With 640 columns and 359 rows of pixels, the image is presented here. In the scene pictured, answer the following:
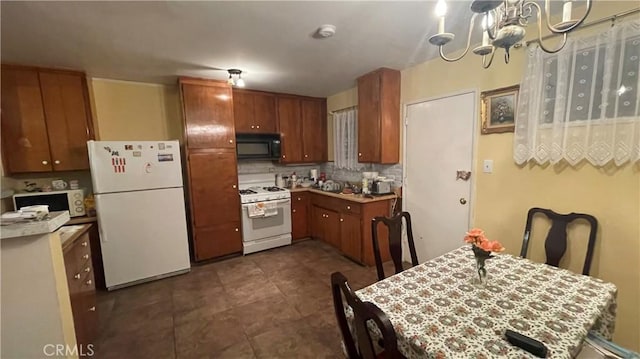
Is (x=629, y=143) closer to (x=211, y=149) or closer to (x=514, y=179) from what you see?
(x=514, y=179)

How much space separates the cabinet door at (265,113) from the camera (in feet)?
12.8

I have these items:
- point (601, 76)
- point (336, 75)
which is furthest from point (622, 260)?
point (336, 75)

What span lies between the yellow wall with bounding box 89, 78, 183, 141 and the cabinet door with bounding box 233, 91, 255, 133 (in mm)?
767

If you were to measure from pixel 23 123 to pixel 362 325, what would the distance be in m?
3.75

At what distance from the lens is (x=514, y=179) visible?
2.16 meters

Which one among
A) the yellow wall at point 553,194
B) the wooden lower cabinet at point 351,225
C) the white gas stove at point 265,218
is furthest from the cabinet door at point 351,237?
the yellow wall at point 553,194

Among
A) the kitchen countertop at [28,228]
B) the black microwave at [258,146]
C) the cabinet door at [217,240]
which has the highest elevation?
the black microwave at [258,146]

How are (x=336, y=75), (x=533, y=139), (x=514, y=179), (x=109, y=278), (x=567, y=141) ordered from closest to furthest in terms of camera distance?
1. (x=567, y=141)
2. (x=533, y=139)
3. (x=514, y=179)
4. (x=109, y=278)
5. (x=336, y=75)

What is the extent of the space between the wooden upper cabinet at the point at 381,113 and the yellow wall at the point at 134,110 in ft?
8.47

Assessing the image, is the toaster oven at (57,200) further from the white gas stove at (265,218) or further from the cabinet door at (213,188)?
the white gas stove at (265,218)

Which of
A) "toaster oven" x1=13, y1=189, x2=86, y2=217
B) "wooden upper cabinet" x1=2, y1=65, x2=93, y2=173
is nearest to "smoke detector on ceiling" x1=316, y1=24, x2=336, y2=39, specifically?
"wooden upper cabinet" x1=2, y1=65, x2=93, y2=173

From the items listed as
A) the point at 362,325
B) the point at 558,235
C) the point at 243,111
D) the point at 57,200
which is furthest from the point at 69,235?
the point at 558,235

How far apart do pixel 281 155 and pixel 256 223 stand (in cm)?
118

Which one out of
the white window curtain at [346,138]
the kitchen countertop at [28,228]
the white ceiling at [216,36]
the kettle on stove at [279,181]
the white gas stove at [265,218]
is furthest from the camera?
the kettle on stove at [279,181]
